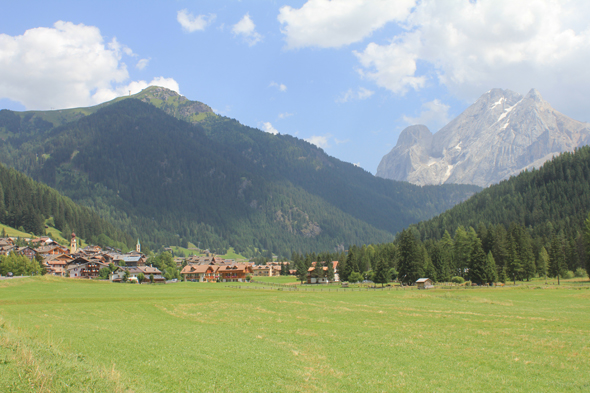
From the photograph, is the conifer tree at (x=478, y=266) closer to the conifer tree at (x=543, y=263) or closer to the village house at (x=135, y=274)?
the conifer tree at (x=543, y=263)

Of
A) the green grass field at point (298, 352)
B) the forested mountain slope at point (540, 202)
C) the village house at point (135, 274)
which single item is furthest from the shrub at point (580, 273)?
the village house at point (135, 274)

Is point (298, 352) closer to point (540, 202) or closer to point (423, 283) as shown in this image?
point (423, 283)

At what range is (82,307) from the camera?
158 ft

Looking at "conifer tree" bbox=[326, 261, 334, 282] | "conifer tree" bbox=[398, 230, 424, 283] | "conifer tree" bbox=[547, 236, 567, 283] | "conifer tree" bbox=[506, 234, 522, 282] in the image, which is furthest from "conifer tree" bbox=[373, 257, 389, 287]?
"conifer tree" bbox=[547, 236, 567, 283]

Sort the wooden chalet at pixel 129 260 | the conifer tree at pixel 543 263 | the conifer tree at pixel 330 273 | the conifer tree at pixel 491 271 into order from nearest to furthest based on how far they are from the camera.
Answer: the conifer tree at pixel 491 271 < the conifer tree at pixel 543 263 < the conifer tree at pixel 330 273 < the wooden chalet at pixel 129 260

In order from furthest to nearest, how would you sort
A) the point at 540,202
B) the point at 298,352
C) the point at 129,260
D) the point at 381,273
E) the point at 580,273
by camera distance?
1. the point at 540,202
2. the point at 129,260
3. the point at 580,273
4. the point at 381,273
5. the point at 298,352

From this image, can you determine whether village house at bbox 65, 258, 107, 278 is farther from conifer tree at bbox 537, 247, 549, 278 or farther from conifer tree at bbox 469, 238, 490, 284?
conifer tree at bbox 537, 247, 549, 278

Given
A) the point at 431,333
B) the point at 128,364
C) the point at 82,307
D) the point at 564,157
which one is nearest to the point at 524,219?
the point at 564,157

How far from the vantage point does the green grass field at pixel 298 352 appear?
675 inches

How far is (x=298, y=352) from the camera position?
2542cm

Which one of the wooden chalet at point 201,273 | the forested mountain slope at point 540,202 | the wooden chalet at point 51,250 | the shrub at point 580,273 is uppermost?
the forested mountain slope at point 540,202

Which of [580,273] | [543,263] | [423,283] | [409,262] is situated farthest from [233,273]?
[580,273]

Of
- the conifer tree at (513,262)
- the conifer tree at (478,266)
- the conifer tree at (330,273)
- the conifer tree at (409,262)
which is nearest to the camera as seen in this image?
the conifer tree at (478,266)

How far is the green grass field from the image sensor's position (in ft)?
56.3
